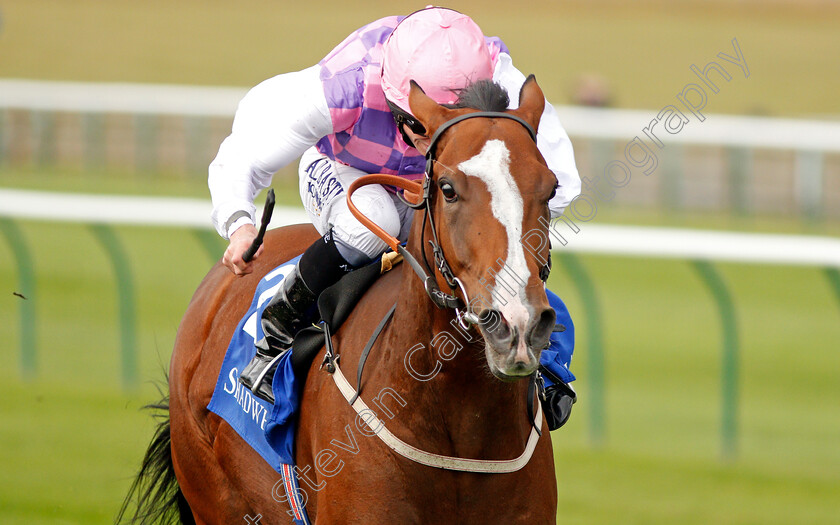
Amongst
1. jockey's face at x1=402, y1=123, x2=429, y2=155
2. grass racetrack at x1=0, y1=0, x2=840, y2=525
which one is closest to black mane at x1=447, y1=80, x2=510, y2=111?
jockey's face at x1=402, y1=123, x2=429, y2=155

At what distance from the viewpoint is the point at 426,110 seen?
2455mm

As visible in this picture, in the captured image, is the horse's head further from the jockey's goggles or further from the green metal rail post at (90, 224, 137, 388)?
the green metal rail post at (90, 224, 137, 388)

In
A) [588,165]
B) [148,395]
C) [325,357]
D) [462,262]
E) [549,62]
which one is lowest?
[549,62]

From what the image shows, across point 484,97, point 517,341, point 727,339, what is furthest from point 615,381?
point 517,341

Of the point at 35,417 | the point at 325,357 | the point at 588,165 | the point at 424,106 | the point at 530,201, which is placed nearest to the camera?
the point at 530,201

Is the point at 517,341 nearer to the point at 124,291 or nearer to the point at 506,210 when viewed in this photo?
the point at 506,210

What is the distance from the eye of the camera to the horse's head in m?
2.13

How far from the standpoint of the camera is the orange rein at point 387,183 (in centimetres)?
259

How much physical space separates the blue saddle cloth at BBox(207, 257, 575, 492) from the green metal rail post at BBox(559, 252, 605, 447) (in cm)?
263

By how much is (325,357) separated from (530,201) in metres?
0.82

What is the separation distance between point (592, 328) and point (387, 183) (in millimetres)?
3335

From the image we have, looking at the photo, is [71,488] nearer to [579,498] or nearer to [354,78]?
[579,498]

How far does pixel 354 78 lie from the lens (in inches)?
113

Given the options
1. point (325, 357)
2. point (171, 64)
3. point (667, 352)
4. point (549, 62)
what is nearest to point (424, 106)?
point (325, 357)
